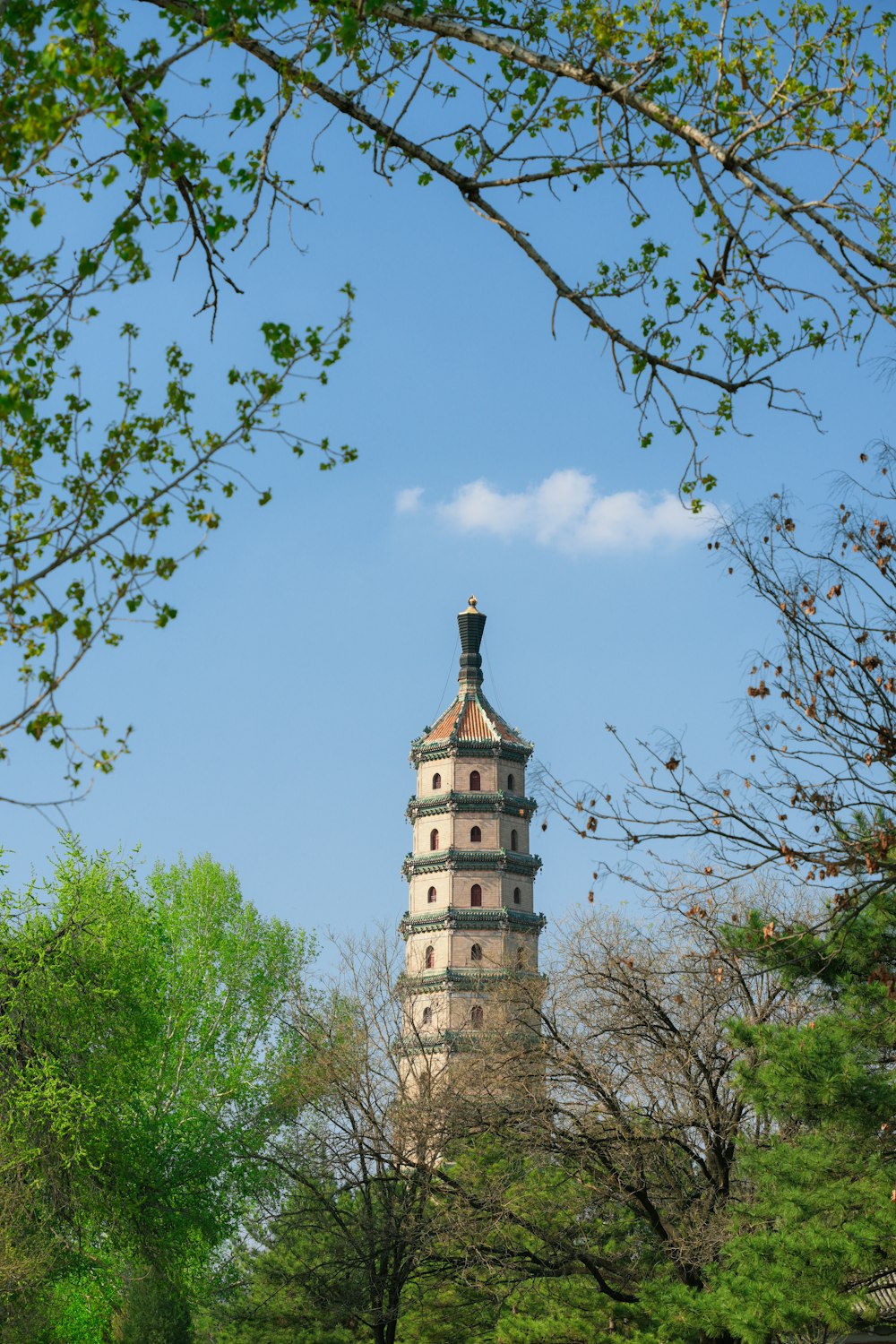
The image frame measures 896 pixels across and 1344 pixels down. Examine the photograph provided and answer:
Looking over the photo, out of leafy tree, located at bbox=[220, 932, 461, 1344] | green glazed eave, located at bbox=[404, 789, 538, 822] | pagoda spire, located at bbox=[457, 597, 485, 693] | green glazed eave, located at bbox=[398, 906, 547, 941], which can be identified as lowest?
leafy tree, located at bbox=[220, 932, 461, 1344]

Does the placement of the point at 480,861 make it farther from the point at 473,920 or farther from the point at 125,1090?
the point at 125,1090

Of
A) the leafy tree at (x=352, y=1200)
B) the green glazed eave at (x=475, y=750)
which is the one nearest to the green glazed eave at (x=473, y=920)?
the green glazed eave at (x=475, y=750)

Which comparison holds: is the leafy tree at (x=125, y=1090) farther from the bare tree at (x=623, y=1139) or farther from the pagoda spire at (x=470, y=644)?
the pagoda spire at (x=470, y=644)

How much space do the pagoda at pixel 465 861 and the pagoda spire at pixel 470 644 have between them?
1216mm

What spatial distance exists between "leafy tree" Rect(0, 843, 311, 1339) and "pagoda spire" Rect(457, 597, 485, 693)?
1549 centimetres

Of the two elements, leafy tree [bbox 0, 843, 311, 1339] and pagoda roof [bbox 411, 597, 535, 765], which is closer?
leafy tree [bbox 0, 843, 311, 1339]

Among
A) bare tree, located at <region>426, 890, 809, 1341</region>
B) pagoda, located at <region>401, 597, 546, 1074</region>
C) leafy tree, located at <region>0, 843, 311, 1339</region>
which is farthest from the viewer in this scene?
pagoda, located at <region>401, 597, 546, 1074</region>

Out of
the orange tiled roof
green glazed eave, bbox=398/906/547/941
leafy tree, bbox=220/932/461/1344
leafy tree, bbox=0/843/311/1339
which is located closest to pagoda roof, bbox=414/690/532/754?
the orange tiled roof

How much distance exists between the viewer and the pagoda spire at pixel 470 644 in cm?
4978

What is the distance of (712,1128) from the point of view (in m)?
17.4

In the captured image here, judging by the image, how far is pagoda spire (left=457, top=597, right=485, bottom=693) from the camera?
49781 millimetres

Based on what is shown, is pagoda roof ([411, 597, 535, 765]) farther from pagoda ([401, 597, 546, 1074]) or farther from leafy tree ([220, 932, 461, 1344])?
leafy tree ([220, 932, 461, 1344])

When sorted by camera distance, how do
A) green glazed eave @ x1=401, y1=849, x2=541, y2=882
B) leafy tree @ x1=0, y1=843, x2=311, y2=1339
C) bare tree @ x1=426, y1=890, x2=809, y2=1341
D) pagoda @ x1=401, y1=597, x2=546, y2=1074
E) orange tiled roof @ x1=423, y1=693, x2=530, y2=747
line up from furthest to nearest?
orange tiled roof @ x1=423, y1=693, x2=530, y2=747 → green glazed eave @ x1=401, y1=849, x2=541, y2=882 → pagoda @ x1=401, y1=597, x2=546, y2=1074 → leafy tree @ x1=0, y1=843, x2=311, y2=1339 → bare tree @ x1=426, y1=890, x2=809, y2=1341

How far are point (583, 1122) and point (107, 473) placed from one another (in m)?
13.2
